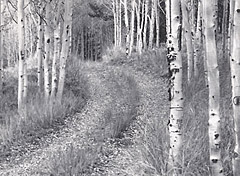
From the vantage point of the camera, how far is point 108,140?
6.02 m

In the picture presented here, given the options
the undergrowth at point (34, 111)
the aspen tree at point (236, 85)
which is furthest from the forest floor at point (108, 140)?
the aspen tree at point (236, 85)

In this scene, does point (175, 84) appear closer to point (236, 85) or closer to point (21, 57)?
point (236, 85)

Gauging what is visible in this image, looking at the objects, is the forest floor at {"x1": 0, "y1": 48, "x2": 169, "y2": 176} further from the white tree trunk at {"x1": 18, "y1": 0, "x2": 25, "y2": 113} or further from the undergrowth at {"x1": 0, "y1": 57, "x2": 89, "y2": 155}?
the white tree trunk at {"x1": 18, "y1": 0, "x2": 25, "y2": 113}

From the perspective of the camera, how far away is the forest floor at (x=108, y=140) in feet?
14.7

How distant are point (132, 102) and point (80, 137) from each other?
2524mm

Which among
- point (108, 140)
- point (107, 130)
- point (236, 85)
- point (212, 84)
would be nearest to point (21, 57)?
point (107, 130)

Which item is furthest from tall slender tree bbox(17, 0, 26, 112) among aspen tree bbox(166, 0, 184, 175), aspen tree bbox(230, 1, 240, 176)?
aspen tree bbox(230, 1, 240, 176)

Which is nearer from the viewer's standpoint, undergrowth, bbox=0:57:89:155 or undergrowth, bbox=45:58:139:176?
undergrowth, bbox=45:58:139:176

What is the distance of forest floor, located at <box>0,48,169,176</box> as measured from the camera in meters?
4.47

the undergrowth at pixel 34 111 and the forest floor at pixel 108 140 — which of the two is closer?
the forest floor at pixel 108 140

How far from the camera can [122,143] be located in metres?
5.93

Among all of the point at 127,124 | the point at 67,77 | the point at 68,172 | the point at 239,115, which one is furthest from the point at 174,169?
the point at 67,77

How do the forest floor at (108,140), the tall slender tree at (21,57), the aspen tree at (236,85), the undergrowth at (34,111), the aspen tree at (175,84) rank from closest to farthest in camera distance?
the aspen tree at (236,85) → the aspen tree at (175,84) → the forest floor at (108,140) → the undergrowth at (34,111) → the tall slender tree at (21,57)

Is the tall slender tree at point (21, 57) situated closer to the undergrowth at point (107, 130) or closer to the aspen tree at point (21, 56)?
the aspen tree at point (21, 56)
